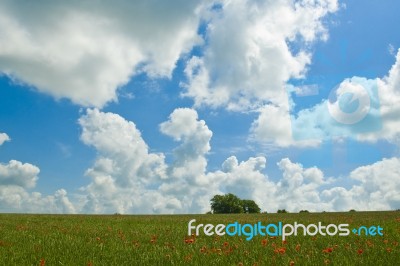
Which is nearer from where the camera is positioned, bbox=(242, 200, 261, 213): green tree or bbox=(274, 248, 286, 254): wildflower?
bbox=(274, 248, 286, 254): wildflower

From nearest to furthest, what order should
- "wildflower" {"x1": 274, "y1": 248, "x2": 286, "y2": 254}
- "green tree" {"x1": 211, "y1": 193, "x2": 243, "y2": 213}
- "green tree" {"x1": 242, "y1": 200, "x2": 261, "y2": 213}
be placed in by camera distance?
1. "wildflower" {"x1": 274, "y1": 248, "x2": 286, "y2": 254}
2. "green tree" {"x1": 211, "y1": 193, "x2": 243, "y2": 213}
3. "green tree" {"x1": 242, "y1": 200, "x2": 261, "y2": 213}

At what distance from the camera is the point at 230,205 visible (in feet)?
413

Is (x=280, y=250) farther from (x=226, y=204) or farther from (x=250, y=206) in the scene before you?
(x=250, y=206)

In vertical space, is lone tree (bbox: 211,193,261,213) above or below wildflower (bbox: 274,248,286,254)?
above

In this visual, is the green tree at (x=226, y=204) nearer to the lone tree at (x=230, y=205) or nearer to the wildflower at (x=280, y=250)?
the lone tree at (x=230, y=205)

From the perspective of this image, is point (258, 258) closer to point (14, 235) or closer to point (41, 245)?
point (41, 245)

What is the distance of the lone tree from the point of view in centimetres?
12597

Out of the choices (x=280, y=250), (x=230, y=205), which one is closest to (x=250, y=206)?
(x=230, y=205)

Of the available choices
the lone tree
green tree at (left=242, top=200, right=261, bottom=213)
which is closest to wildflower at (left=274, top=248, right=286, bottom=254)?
the lone tree

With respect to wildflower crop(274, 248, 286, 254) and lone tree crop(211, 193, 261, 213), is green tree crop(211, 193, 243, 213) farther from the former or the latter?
wildflower crop(274, 248, 286, 254)

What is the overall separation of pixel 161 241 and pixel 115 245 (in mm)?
1922

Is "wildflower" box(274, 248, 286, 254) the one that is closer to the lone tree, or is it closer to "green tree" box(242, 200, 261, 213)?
the lone tree

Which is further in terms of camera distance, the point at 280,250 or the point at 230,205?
the point at 230,205

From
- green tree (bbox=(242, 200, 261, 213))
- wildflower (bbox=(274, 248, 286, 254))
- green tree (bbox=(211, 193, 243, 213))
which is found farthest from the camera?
green tree (bbox=(242, 200, 261, 213))
